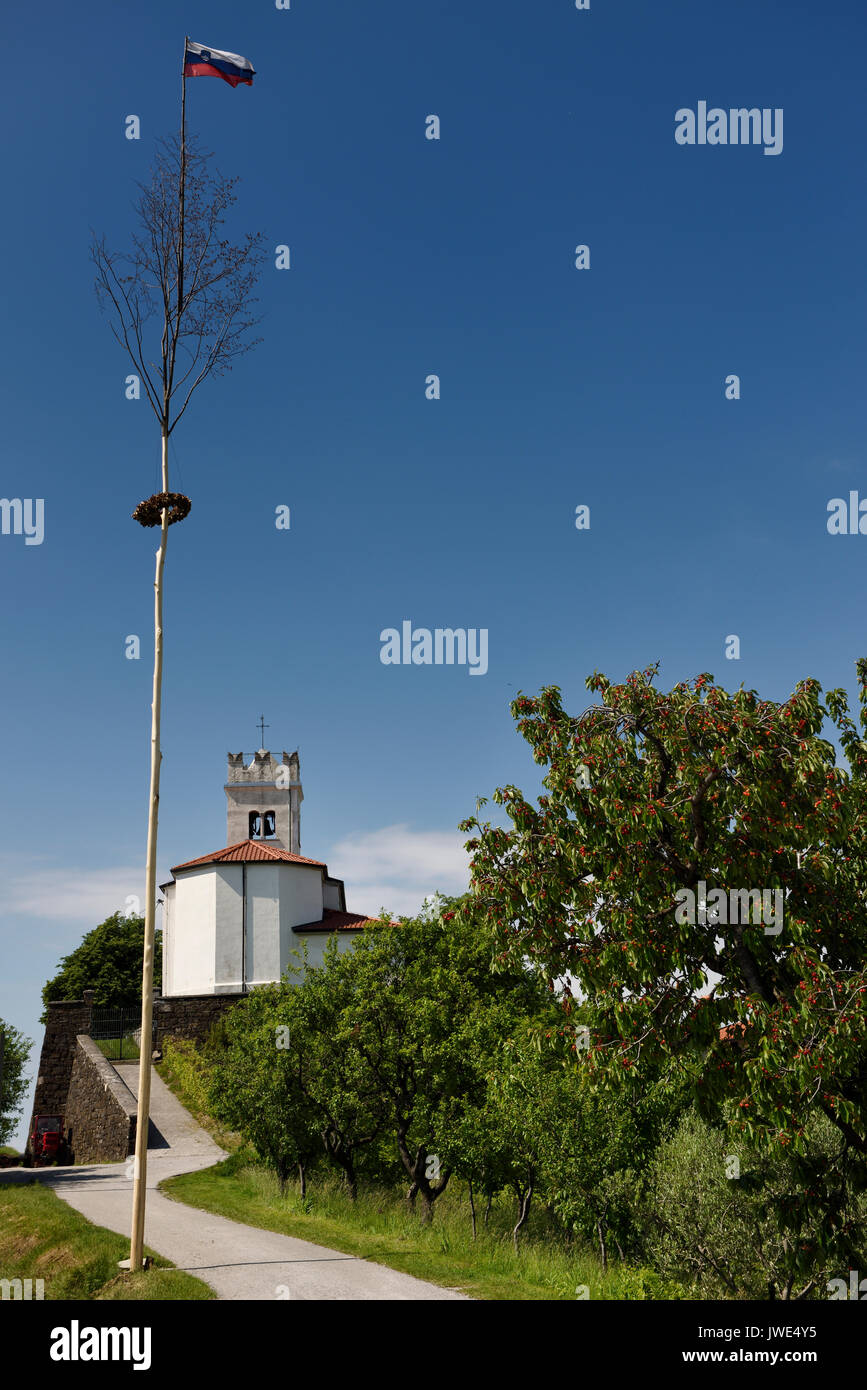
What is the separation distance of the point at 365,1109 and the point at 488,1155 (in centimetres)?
390

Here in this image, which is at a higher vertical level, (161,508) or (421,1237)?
(161,508)

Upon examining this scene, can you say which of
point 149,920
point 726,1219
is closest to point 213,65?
point 149,920

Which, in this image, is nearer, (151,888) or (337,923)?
(151,888)

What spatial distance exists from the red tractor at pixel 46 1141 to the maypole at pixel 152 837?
22352 mm

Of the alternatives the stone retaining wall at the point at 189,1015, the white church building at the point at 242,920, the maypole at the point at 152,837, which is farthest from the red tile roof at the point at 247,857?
the maypole at the point at 152,837

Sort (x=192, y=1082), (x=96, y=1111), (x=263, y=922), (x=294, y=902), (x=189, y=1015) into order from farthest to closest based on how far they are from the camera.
Answer: (x=294, y=902) < (x=263, y=922) < (x=189, y=1015) < (x=192, y=1082) < (x=96, y=1111)

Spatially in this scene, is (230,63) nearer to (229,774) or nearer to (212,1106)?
(212,1106)

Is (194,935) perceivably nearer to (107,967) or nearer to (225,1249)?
(107,967)

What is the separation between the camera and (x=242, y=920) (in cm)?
4894

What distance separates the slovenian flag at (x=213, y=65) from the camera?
625 inches

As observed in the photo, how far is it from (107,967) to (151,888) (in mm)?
60497

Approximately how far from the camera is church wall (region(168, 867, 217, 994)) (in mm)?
48656

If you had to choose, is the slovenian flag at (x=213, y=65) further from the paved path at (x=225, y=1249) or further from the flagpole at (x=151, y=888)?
the paved path at (x=225, y=1249)
